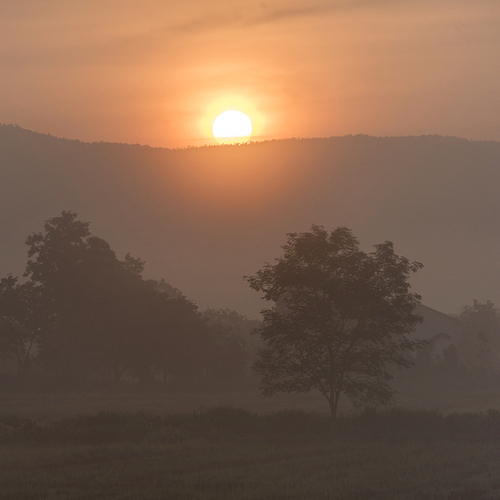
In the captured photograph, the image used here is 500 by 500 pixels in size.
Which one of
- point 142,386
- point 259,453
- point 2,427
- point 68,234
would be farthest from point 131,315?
point 259,453

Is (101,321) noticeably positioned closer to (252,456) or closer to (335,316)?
(335,316)

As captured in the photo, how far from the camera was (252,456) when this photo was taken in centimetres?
2698

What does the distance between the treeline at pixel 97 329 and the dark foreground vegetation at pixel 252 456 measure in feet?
126

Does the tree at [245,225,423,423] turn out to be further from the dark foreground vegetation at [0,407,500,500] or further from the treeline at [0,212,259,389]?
the treeline at [0,212,259,389]

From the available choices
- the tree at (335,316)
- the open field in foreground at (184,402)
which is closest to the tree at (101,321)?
the open field in foreground at (184,402)

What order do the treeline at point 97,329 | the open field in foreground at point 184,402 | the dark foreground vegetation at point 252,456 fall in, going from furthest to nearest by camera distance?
the treeline at point 97,329
the open field in foreground at point 184,402
the dark foreground vegetation at point 252,456

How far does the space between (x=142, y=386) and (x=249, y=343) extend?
33275 millimetres

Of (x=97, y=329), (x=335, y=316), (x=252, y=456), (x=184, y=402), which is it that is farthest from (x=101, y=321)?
(x=252, y=456)

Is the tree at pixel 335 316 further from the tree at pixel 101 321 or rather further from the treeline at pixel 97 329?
the tree at pixel 101 321

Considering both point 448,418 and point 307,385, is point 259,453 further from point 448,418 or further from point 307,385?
point 448,418

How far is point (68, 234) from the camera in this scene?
79.3 m

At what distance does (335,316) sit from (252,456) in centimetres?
987

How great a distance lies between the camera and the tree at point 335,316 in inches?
1299

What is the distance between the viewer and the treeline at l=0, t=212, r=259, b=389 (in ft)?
239
